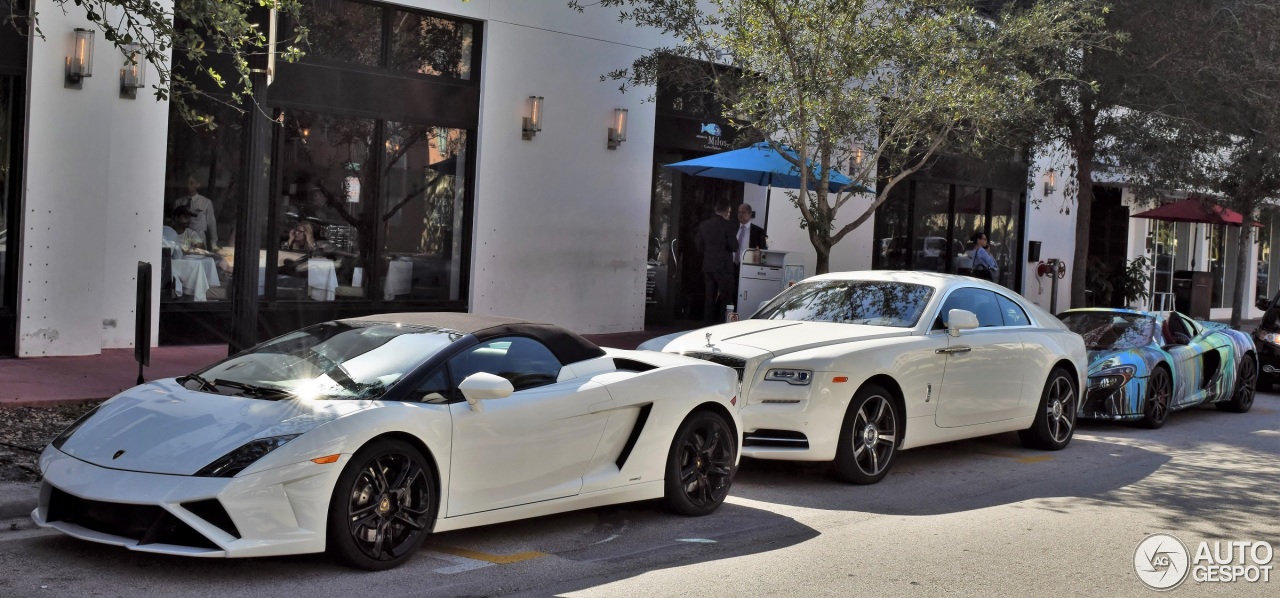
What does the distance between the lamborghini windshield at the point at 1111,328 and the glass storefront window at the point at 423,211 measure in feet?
24.8

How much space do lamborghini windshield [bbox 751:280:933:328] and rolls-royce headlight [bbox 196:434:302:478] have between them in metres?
5.47

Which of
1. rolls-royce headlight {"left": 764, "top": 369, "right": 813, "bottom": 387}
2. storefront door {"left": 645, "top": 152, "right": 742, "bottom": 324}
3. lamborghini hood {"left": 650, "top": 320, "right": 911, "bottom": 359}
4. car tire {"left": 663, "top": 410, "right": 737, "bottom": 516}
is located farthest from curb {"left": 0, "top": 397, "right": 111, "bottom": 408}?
storefront door {"left": 645, "top": 152, "right": 742, "bottom": 324}

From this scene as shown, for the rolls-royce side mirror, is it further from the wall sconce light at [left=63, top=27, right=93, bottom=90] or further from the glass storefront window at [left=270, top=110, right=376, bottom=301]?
the wall sconce light at [left=63, top=27, right=93, bottom=90]

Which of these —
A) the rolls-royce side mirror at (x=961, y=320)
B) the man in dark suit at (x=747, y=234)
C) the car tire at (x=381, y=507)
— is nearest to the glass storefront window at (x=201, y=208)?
the man in dark suit at (x=747, y=234)

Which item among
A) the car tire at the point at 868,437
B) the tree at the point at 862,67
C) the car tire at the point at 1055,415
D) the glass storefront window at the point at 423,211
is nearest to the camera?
the car tire at the point at 868,437

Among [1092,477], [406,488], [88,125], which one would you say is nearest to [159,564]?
[406,488]

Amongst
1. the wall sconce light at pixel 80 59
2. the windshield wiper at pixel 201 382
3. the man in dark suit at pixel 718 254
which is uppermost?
the wall sconce light at pixel 80 59

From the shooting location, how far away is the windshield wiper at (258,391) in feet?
20.0

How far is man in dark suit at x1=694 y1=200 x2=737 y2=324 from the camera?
17.2m

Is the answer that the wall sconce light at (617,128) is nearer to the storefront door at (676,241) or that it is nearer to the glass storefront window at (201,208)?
the storefront door at (676,241)

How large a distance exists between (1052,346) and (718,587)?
594cm

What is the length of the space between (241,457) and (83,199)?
314 inches

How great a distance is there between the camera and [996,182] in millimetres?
24922

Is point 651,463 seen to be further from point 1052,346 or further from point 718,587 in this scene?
point 1052,346
